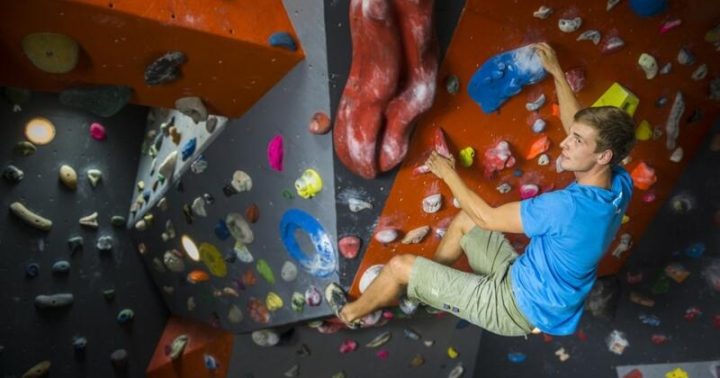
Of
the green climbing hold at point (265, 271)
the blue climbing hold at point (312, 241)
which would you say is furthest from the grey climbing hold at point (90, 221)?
the blue climbing hold at point (312, 241)

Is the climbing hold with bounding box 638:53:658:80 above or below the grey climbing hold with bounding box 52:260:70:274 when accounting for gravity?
below

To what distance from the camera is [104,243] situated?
3.77 metres

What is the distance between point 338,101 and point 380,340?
1971 mm

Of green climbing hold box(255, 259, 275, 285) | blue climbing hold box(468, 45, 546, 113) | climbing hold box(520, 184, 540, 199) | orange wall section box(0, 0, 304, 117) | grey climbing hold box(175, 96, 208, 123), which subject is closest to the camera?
orange wall section box(0, 0, 304, 117)

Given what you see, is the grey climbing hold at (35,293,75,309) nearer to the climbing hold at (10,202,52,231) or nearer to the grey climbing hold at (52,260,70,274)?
the grey climbing hold at (52,260,70,274)

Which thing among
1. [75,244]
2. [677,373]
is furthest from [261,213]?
[677,373]

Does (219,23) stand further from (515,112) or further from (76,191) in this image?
(76,191)

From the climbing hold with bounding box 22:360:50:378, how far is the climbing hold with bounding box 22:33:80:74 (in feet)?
7.98

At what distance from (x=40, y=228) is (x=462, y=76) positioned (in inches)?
106

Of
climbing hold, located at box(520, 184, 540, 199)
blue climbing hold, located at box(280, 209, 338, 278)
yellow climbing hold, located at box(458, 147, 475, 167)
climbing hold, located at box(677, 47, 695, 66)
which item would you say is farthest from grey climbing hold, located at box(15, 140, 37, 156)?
climbing hold, located at box(677, 47, 695, 66)

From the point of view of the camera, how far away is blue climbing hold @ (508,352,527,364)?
3.81 meters

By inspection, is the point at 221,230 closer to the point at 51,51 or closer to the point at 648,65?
the point at 51,51

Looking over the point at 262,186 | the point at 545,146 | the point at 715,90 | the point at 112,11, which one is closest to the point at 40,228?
the point at 262,186

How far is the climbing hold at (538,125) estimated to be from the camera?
2.28 m
